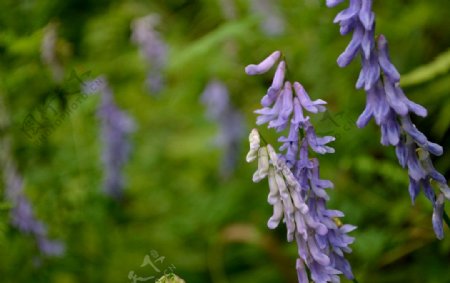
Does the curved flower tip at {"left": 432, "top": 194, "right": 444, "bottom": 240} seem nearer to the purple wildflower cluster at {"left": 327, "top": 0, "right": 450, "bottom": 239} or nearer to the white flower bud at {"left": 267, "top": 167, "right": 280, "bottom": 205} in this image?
the purple wildflower cluster at {"left": 327, "top": 0, "right": 450, "bottom": 239}

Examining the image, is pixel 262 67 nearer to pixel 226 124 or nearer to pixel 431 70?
pixel 431 70

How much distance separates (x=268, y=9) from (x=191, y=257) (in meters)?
1.56

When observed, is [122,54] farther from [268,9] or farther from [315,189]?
[315,189]

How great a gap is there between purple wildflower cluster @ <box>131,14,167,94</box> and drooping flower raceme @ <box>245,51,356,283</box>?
233 cm

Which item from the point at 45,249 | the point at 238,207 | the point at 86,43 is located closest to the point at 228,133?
the point at 238,207

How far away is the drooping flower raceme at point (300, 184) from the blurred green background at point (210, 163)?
1.21 meters

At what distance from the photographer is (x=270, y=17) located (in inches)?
153

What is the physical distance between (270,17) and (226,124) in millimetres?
695

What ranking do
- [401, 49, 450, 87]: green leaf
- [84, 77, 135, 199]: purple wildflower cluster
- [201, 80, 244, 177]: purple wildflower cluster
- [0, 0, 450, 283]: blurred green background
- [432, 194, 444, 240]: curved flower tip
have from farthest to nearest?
[201, 80, 244, 177]: purple wildflower cluster < [84, 77, 135, 199]: purple wildflower cluster < [0, 0, 450, 283]: blurred green background < [401, 49, 450, 87]: green leaf < [432, 194, 444, 240]: curved flower tip

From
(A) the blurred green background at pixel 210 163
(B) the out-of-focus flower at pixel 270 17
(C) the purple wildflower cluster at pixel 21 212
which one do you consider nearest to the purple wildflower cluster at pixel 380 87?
(A) the blurred green background at pixel 210 163

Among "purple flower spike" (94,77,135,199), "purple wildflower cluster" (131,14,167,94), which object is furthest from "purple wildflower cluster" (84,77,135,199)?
"purple wildflower cluster" (131,14,167,94)

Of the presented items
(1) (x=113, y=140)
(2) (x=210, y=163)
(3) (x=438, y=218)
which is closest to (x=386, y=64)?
(3) (x=438, y=218)

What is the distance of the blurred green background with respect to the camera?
3.30 m

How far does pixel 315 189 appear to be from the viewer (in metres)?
Answer: 1.59
